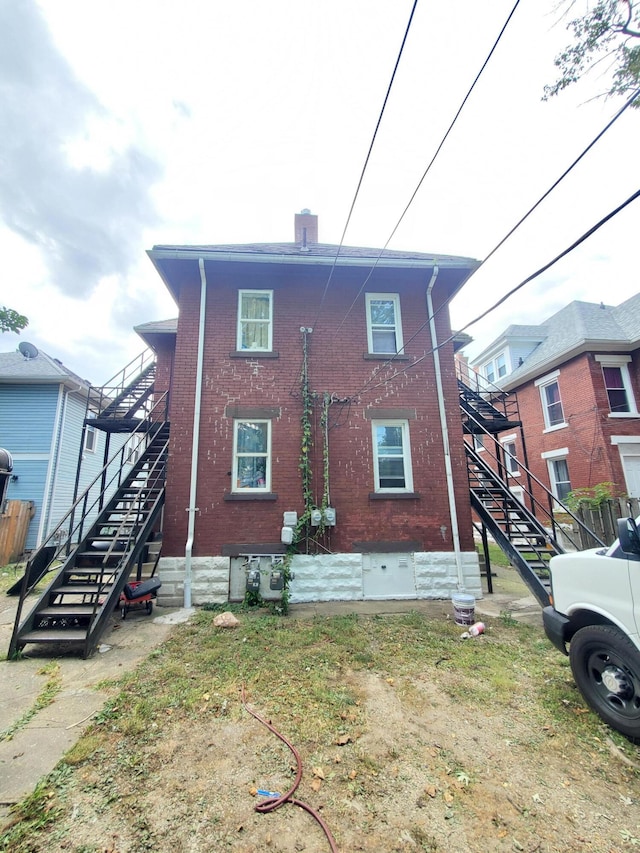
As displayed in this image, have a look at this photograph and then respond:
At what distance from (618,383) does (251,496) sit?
48.0ft

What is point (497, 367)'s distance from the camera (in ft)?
66.0

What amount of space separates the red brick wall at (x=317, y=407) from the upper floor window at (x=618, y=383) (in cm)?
907

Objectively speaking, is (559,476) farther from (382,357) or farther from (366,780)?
(366,780)

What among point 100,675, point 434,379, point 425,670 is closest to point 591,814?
point 425,670

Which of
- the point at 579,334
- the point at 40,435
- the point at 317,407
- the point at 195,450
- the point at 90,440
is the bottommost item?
the point at 195,450

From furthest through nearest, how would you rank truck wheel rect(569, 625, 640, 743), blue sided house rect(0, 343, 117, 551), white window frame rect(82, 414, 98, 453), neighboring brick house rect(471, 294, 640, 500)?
white window frame rect(82, 414, 98, 453), neighboring brick house rect(471, 294, 640, 500), blue sided house rect(0, 343, 117, 551), truck wheel rect(569, 625, 640, 743)

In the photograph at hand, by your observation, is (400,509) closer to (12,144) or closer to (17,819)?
(17,819)

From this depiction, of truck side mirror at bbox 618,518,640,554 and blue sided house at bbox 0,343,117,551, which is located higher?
blue sided house at bbox 0,343,117,551

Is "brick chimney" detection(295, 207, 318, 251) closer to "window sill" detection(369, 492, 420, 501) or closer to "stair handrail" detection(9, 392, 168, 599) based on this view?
"stair handrail" detection(9, 392, 168, 599)

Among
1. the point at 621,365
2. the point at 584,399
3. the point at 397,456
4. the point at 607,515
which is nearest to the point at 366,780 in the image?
the point at 397,456

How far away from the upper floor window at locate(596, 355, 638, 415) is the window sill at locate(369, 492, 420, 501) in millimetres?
10548

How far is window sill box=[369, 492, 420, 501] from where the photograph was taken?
7720 millimetres

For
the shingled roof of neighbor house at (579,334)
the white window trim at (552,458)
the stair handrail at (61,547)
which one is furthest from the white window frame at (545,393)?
the stair handrail at (61,547)

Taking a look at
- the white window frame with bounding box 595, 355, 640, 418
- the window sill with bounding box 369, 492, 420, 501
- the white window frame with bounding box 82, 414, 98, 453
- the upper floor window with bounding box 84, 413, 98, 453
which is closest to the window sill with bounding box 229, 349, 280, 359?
the window sill with bounding box 369, 492, 420, 501
